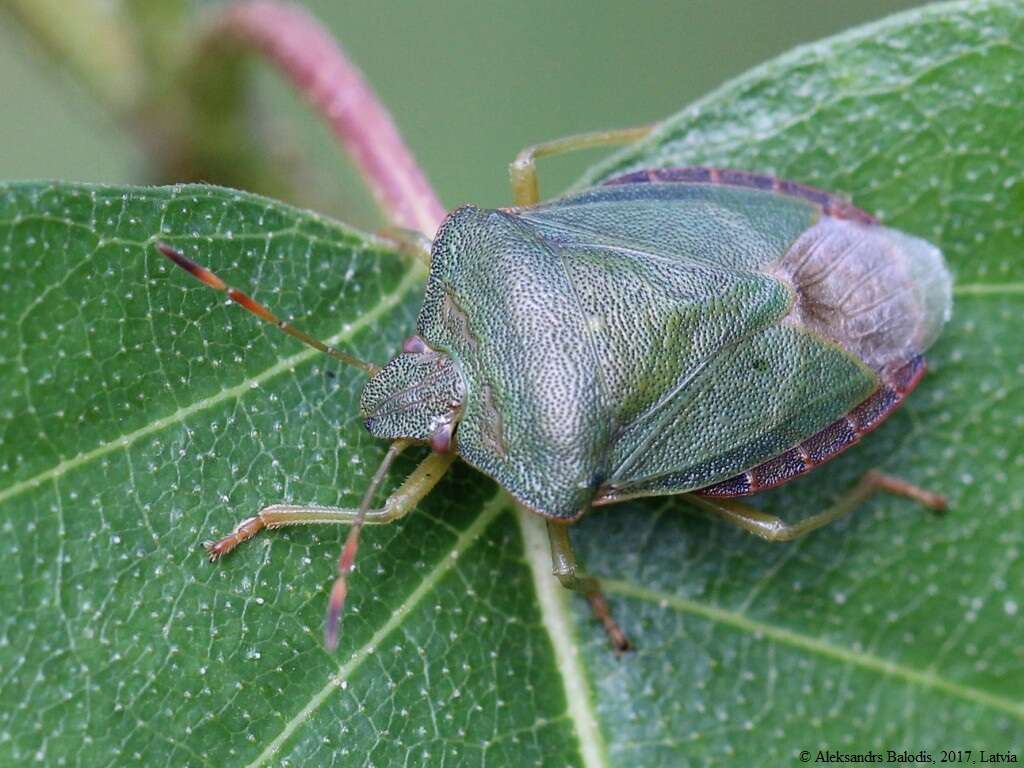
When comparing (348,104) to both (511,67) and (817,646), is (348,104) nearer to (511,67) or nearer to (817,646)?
(817,646)

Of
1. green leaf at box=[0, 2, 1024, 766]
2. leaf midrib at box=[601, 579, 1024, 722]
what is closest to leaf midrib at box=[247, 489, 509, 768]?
green leaf at box=[0, 2, 1024, 766]

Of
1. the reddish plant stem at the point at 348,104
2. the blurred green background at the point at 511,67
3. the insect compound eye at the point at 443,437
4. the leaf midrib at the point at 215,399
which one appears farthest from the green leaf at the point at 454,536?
the blurred green background at the point at 511,67

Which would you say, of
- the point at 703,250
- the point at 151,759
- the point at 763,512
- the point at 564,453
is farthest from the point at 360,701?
the point at 703,250

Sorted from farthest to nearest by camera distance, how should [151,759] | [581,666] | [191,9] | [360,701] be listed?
1. [191,9]
2. [581,666]
3. [360,701]
4. [151,759]

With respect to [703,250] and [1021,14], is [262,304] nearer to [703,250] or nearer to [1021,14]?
[703,250]

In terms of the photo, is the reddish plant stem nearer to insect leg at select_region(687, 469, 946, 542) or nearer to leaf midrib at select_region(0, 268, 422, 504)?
leaf midrib at select_region(0, 268, 422, 504)

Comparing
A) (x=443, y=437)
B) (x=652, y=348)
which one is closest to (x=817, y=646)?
(x=652, y=348)
